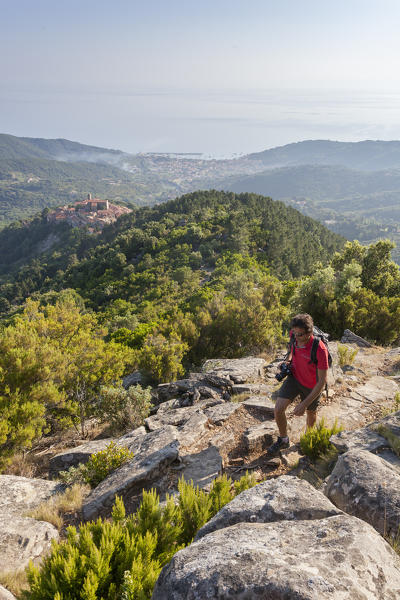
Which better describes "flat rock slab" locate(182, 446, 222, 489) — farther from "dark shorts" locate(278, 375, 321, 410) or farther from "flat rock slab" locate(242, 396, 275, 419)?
"flat rock slab" locate(242, 396, 275, 419)

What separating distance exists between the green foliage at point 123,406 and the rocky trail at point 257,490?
558 millimetres

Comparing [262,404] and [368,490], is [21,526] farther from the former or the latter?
[262,404]

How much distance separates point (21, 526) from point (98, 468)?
153 cm

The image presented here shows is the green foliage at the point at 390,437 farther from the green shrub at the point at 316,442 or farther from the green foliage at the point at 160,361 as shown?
the green foliage at the point at 160,361

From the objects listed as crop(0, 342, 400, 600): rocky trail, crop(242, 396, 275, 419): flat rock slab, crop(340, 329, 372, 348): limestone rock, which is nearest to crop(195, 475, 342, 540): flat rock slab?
crop(0, 342, 400, 600): rocky trail

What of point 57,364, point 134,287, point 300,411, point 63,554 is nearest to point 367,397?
point 300,411

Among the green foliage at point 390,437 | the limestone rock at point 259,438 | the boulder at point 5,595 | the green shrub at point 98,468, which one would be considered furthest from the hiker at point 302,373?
the boulder at point 5,595

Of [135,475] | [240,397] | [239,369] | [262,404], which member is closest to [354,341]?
[239,369]

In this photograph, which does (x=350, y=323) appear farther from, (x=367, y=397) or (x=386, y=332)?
(x=367, y=397)

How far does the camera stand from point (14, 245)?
15088cm

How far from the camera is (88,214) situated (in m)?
154

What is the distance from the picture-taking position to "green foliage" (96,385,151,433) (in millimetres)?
8547

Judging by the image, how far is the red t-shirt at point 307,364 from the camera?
4.88 m

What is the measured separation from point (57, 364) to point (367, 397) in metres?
8.61
